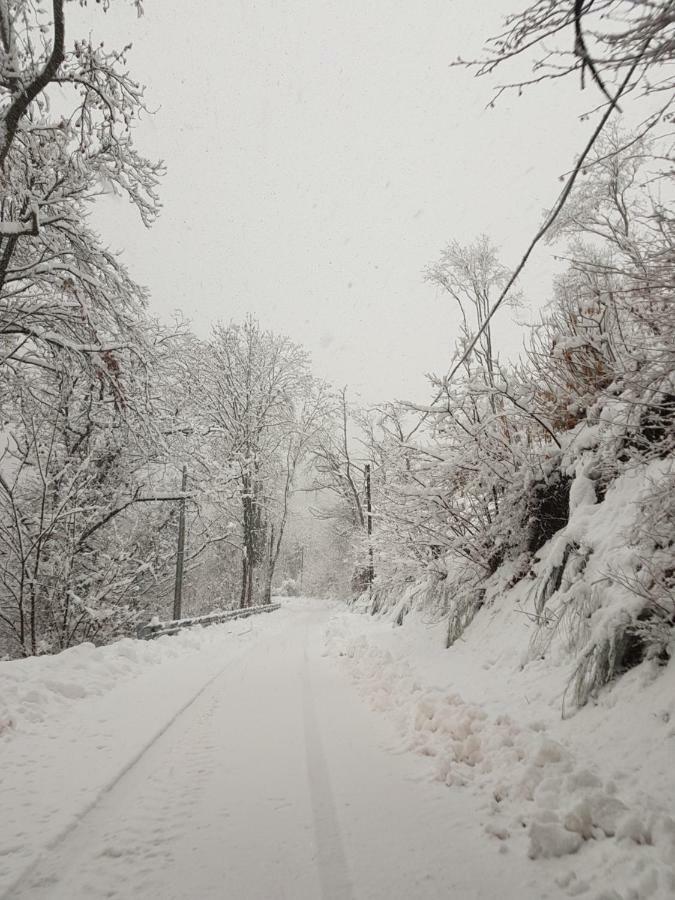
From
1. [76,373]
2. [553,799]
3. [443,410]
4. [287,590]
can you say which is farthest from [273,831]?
[287,590]

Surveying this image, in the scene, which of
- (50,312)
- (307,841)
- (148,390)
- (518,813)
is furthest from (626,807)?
(50,312)

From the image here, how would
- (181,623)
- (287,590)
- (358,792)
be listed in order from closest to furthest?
(358,792) → (181,623) → (287,590)

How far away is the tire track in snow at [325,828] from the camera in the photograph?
2162mm

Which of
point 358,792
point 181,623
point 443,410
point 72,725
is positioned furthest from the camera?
point 181,623

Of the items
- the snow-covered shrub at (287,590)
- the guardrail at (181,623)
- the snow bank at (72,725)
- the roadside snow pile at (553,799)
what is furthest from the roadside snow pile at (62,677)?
the snow-covered shrub at (287,590)

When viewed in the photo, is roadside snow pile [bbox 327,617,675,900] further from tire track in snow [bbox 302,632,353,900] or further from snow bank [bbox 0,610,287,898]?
snow bank [bbox 0,610,287,898]

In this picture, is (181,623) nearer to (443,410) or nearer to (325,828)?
(443,410)

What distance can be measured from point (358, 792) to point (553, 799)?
133 cm

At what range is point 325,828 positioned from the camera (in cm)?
268

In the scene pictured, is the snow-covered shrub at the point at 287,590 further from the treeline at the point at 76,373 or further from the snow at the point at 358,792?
the snow at the point at 358,792

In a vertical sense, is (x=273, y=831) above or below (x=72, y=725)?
above

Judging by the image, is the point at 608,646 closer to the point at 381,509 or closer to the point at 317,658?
the point at 381,509

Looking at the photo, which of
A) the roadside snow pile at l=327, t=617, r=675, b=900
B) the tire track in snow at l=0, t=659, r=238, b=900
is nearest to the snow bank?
the tire track in snow at l=0, t=659, r=238, b=900

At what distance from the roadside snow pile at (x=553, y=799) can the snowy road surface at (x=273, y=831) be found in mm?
180
